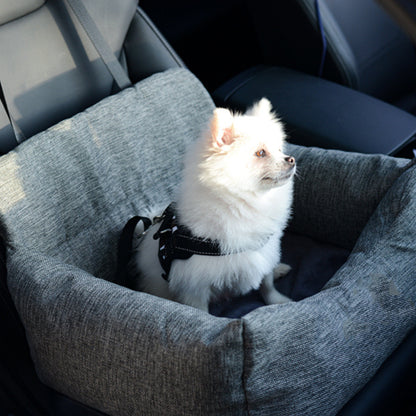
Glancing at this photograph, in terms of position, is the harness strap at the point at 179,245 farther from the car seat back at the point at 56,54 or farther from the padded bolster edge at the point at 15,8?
the padded bolster edge at the point at 15,8

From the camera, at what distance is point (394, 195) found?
130 cm

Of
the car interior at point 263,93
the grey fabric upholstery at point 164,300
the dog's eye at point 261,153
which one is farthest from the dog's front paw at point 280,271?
the dog's eye at point 261,153

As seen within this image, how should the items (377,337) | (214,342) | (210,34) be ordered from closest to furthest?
(214,342) < (377,337) < (210,34)

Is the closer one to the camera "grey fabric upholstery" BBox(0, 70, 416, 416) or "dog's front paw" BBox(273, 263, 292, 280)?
"grey fabric upholstery" BBox(0, 70, 416, 416)

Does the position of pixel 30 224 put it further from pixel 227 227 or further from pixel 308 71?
pixel 308 71

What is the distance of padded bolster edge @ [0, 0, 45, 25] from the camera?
52.3 inches

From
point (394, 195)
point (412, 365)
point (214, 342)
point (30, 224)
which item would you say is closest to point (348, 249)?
point (394, 195)

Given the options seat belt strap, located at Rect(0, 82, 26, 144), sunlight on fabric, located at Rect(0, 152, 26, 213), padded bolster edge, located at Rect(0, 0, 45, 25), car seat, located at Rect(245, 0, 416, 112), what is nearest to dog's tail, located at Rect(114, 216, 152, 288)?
sunlight on fabric, located at Rect(0, 152, 26, 213)

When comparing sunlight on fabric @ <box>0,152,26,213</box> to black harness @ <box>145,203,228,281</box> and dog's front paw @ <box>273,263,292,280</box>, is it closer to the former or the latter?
black harness @ <box>145,203,228,281</box>

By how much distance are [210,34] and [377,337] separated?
1.83m

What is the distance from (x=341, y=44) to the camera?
1896mm

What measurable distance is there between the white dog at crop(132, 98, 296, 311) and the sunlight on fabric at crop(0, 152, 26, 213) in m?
0.39

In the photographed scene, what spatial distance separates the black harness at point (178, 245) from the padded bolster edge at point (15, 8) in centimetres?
75

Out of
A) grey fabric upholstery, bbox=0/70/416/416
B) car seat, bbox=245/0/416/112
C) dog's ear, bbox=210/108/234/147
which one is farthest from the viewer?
car seat, bbox=245/0/416/112
